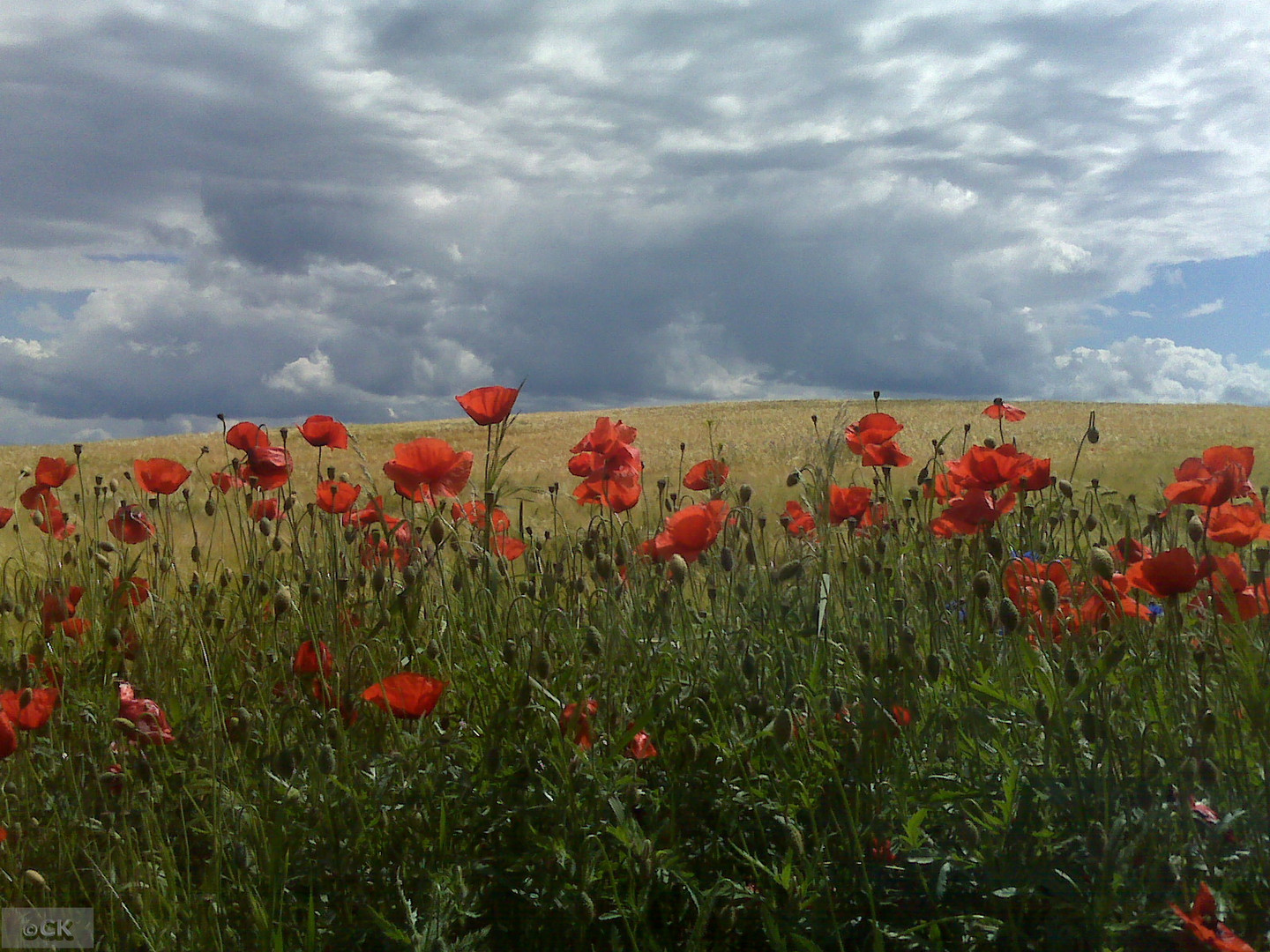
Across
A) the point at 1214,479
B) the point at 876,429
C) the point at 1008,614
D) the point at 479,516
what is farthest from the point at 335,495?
the point at 1214,479

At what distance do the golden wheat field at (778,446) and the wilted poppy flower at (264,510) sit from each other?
1.73m

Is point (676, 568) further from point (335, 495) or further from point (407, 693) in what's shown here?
point (335, 495)

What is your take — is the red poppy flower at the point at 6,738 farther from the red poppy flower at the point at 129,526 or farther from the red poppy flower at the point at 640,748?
the red poppy flower at the point at 129,526

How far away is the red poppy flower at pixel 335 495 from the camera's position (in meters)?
2.69

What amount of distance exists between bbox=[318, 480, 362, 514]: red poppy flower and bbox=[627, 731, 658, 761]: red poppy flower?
1.15m

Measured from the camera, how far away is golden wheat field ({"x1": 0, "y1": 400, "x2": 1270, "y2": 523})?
876 cm

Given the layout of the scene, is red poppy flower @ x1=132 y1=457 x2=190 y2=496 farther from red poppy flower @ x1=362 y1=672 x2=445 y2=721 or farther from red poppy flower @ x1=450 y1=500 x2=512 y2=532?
red poppy flower @ x1=362 y1=672 x2=445 y2=721

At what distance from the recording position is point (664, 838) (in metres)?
1.81

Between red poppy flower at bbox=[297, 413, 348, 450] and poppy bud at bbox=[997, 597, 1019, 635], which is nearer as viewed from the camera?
poppy bud at bbox=[997, 597, 1019, 635]

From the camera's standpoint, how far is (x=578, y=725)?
1826mm

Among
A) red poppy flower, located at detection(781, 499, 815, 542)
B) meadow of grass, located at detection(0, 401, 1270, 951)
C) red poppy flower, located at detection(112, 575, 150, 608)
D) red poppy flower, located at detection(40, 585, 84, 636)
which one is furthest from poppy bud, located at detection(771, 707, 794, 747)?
red poppy flower, located at detection(112, 575, 150, 608)

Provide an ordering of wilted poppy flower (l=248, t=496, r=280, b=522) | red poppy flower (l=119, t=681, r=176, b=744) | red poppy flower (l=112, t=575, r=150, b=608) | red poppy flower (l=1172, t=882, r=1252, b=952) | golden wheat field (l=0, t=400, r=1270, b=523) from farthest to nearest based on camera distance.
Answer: golden wheat field (l=0, t=400, r=1270, b=523)
wilted poppy flower (l=248, t=496, r=280, b=522)
red poppy flower (l=112, t=575, r=150, b=608)
red poppy flower (l=119, t=681, r=176, b=744)
red poppy flower (l=1172, t=882, r=1252, b=952)

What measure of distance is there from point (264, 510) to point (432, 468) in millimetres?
1072

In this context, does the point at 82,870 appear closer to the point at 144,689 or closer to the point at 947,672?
the point at 144,689
